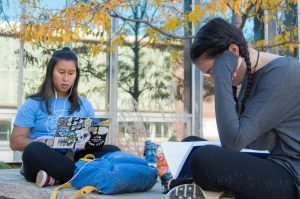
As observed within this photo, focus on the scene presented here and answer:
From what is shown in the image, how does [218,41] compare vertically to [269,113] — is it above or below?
above

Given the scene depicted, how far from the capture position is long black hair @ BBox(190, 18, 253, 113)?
2.08m

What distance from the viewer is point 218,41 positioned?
2.08 m

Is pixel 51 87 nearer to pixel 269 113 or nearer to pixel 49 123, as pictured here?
pixel 49 123

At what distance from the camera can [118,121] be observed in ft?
22.6

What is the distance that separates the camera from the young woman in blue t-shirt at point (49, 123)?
9.53ft

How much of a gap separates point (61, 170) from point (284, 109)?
147 cm

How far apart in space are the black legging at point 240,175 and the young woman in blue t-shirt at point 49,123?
1.22 meters

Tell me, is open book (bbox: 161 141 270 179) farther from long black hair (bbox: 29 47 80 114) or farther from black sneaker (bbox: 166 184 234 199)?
long black hair (bbox: 29 47 80 114)

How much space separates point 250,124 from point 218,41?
1.28ft

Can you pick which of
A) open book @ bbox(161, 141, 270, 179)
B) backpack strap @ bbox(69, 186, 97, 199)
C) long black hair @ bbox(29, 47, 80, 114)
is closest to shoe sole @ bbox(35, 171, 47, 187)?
backpack strap @ bbox(69, 186, 97, 199)

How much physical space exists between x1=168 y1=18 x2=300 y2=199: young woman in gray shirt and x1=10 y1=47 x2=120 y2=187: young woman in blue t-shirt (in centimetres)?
110

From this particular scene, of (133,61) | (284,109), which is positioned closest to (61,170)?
(284,109)

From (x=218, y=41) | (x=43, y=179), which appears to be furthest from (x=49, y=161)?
(x=218, y=41)

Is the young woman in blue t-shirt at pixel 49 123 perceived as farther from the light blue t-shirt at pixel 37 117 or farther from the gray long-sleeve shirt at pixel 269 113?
the gray long-sleeve shirt at pixel 269 113
